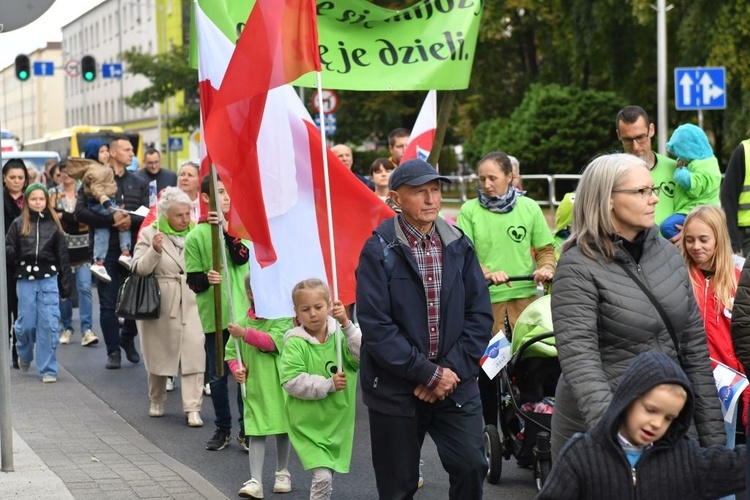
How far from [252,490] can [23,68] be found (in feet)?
92.6

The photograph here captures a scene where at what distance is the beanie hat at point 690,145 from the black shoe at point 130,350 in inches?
244

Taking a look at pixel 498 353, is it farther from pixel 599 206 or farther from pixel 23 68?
pixel 23 68

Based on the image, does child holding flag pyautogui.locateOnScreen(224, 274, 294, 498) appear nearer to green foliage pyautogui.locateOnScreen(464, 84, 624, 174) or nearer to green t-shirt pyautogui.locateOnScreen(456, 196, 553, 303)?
green t-shirt pyautogui.locateOnScreen(456, 196, 553, 303)

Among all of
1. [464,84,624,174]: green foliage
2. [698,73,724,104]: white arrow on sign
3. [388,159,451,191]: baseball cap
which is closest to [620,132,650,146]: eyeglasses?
[388,159,451,191]: baseball cap

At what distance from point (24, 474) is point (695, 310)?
4.22 m

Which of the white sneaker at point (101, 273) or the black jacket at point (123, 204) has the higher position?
the black jacket at point (123, 204)

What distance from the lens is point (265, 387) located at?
748 cm

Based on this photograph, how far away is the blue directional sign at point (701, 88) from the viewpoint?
20.1 metres

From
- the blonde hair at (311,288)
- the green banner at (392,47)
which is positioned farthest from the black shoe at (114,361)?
the blonde hair at (311,288)

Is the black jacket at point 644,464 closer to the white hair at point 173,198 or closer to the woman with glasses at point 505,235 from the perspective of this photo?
the woman with glasses at point 505,235

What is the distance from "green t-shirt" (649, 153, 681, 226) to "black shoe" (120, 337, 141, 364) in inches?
239

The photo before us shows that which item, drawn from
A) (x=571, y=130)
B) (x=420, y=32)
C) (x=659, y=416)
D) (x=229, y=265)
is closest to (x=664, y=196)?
(x=420, y=32)

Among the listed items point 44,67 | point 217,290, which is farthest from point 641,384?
point 44,67

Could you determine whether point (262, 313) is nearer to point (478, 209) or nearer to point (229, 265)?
point (229, 265)
